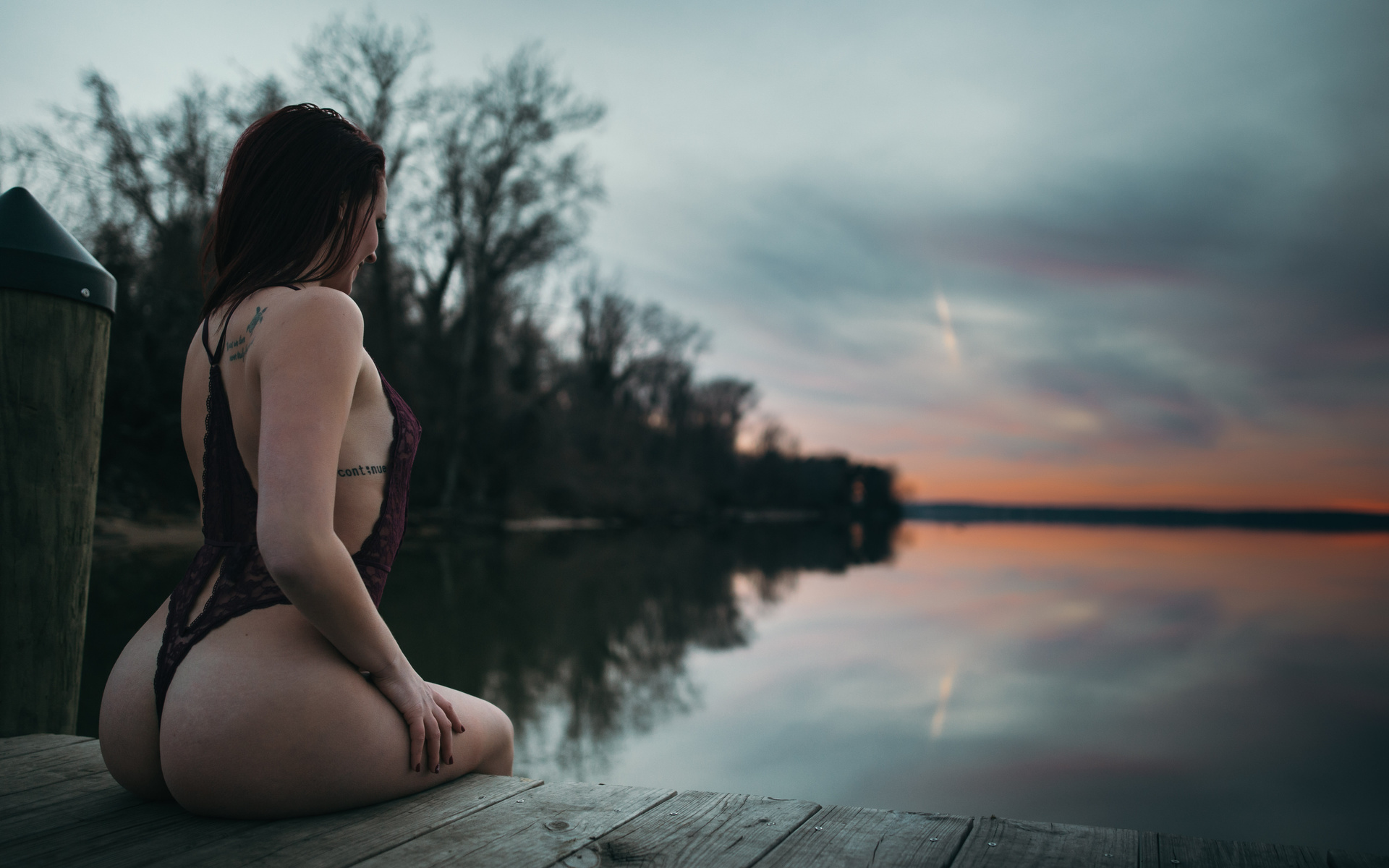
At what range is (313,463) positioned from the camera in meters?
1.33

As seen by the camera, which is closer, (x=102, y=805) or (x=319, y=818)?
(x=319, y=818)

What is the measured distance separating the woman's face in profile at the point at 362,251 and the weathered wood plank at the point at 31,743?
4.20 ft

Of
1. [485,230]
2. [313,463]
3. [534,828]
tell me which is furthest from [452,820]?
[485,230]

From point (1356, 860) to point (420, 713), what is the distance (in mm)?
1470

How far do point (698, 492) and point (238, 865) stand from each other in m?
41.0

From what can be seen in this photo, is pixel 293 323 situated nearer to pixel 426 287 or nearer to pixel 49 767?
pixel 49 767

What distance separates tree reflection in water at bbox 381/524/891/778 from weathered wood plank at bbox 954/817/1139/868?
5207mm

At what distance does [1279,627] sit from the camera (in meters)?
15.2

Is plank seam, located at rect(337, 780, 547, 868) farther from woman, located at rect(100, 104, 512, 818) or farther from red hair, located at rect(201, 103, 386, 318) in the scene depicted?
red hair, located at rect(201, 103, 386, 318)

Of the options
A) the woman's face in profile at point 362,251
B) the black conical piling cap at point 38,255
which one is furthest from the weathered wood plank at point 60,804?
the black conical piling cap at point 38,255

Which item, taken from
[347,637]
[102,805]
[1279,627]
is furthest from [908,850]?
[1279,627]

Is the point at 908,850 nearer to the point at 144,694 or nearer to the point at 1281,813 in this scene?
the point at 144,694

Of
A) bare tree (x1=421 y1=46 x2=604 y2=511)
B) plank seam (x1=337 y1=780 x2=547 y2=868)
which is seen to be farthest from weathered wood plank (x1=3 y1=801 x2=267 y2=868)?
bare tree (x1=421 y1=46 x2=604 y2=511)

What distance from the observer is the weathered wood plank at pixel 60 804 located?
148cm
